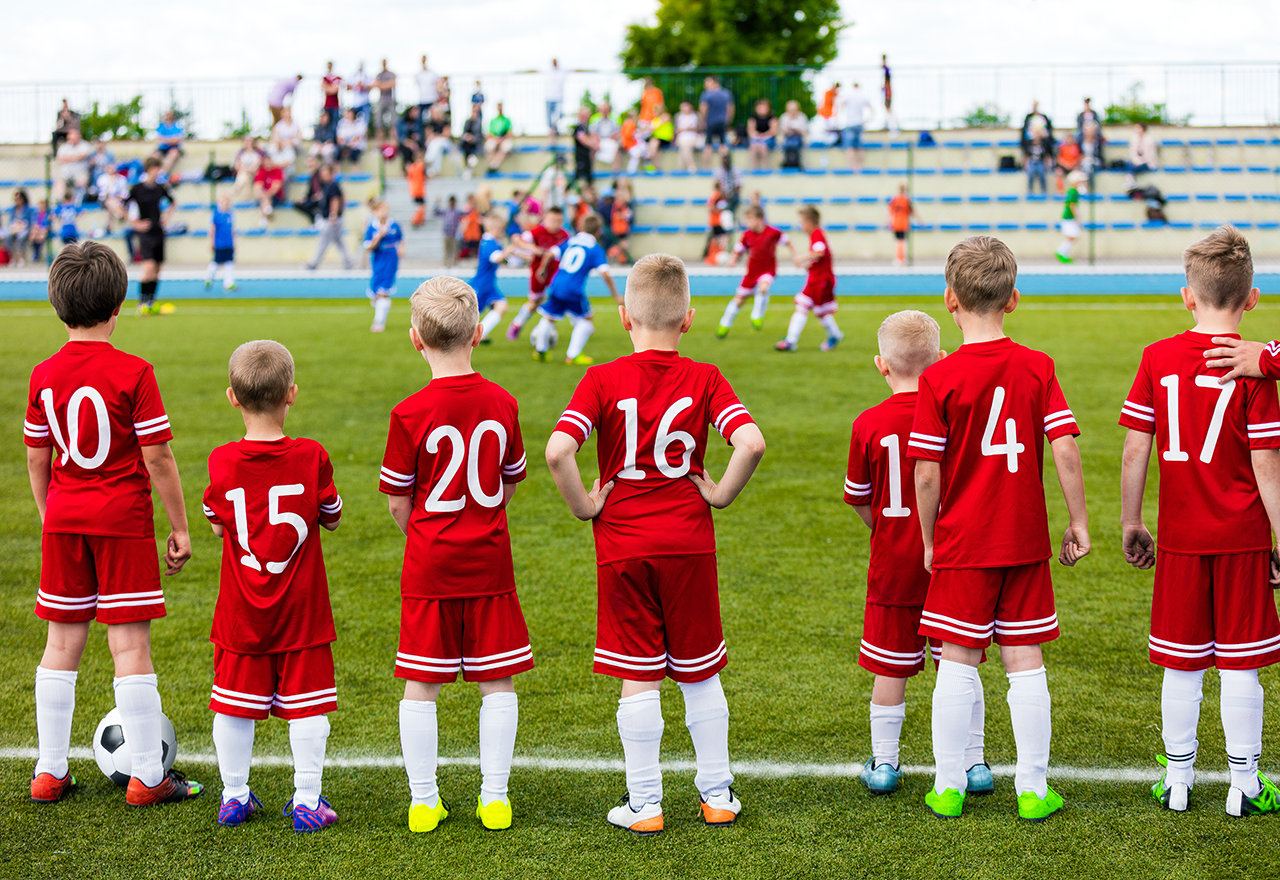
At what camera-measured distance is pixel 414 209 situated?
94.3ft

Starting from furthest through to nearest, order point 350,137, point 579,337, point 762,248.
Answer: point 350,137 → point 762,248 → point 579,337

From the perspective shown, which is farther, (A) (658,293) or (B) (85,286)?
(B) (85,286)

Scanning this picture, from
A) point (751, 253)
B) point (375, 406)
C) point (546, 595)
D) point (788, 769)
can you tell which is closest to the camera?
point (788, 769)

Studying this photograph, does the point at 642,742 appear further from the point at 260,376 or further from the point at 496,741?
the point at 260,376

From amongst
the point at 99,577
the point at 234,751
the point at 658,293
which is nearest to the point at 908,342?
the point at 658,293

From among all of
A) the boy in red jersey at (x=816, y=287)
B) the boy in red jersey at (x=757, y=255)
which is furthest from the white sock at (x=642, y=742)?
the boy in red jersey at (x=757, y=255)

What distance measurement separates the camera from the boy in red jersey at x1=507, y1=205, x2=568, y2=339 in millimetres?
15109

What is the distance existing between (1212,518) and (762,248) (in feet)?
40.3

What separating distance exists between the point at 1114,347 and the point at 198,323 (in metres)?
13.3

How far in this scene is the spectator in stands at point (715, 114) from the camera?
2839cm

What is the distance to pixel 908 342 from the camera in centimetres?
374

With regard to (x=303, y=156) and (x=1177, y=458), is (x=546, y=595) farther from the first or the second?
(x=303, y=156)

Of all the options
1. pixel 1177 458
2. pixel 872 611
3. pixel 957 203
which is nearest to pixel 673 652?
pixel 872 611

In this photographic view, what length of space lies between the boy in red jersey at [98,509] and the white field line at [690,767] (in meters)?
0.38
